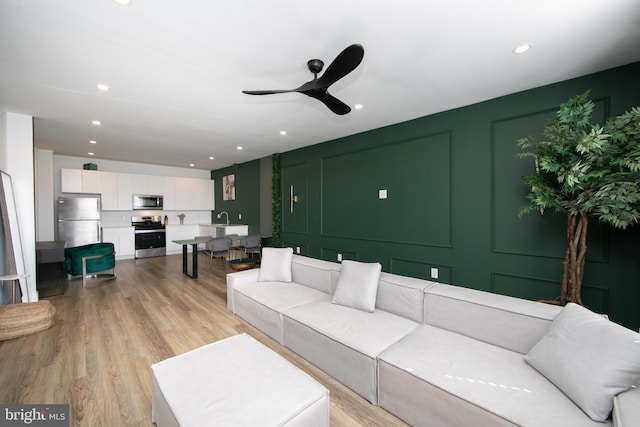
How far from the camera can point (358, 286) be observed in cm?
246

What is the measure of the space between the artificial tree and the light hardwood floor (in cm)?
Result: 216

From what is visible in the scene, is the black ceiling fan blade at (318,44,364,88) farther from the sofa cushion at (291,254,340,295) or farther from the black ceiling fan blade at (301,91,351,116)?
the sofa cushion at (291,254,340,295)

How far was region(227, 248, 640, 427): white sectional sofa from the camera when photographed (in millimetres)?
1181

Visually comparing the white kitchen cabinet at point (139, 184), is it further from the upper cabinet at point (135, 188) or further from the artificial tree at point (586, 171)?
the artificial tree at point (586, 171)

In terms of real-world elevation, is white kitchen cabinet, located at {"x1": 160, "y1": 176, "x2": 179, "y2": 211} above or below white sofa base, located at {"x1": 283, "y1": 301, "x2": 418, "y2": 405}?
above

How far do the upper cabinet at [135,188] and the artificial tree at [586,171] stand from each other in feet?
27.3

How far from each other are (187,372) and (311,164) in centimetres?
450

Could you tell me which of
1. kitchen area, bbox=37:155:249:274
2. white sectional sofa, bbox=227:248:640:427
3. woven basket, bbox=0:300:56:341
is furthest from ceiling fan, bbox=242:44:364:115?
kitchen area, bbox=37:155:249:274

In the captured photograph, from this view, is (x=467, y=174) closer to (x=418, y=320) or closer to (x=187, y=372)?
(x=418, y=320)

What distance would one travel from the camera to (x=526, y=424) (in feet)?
3.75

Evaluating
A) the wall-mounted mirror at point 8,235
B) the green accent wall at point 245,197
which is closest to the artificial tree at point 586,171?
the green accent wall at point 245,197

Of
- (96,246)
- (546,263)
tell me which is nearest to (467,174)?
(546,263)

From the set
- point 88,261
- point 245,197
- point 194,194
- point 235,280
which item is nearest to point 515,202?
point 235,280

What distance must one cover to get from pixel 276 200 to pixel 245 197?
1589mm
